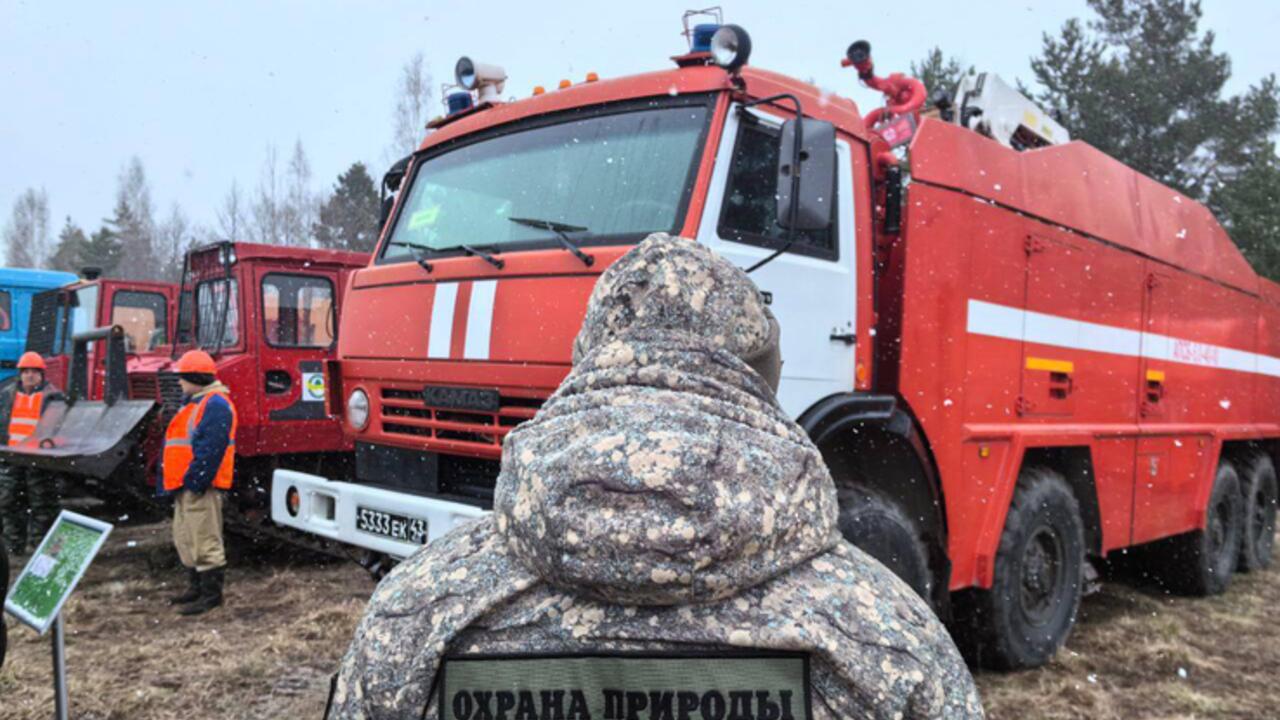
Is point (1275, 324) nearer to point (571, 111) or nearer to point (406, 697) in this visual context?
point (571, 111)

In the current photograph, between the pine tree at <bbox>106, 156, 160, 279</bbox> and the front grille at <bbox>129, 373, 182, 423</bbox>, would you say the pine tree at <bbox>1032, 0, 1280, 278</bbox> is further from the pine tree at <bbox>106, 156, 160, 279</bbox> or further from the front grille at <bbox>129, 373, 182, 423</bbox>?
the pine tree at <bbox>106, 156, 160, 279</bbox>

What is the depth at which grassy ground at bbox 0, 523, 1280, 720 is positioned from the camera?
14.2 ft

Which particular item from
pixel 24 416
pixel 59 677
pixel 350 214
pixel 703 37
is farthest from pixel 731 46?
pixel 350 214

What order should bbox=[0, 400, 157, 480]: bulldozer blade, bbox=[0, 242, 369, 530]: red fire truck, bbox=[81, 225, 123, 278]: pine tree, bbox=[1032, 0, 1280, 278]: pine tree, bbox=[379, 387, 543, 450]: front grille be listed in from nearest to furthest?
bbox=[379, 387, 543, 450]: front grille < bbox=[0, 400, 157, 480]: bulldozer blade < bbox=[0, 242, 369, 530]: red fire truck < bbox=[1032, 0, 1280, 278]: pine tree < bbox=[81, 225, 123, 278]: pine tree

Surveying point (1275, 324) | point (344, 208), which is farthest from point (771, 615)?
point (344, 208)

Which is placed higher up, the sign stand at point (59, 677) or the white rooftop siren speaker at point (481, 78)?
the white rooftop siren speaker at point (481, 78)

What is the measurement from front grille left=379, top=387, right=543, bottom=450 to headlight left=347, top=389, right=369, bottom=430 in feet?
0.35

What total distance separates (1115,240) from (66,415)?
7618 mm

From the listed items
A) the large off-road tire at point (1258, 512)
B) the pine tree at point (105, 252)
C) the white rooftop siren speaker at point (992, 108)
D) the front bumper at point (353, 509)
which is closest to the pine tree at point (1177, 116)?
the large off-road tire at point (1258, 512)

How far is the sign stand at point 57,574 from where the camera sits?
10.1 ft

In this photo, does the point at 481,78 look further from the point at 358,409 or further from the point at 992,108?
the point at 992,108

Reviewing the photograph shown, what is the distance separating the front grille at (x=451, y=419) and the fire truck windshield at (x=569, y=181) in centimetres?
61

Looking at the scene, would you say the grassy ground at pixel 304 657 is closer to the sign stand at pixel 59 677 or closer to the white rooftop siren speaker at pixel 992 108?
the sign stand at pixel 59 677

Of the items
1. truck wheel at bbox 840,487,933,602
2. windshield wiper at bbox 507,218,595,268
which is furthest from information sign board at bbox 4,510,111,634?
truck wheel at bbox 840,487,933,602
